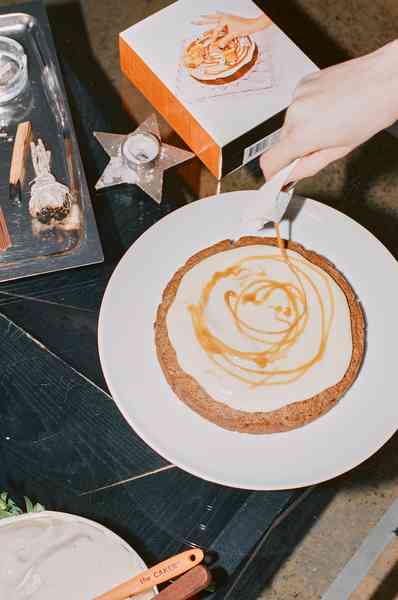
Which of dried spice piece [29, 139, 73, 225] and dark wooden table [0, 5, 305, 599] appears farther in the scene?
dried spice piece [29, 139, 73, 225]

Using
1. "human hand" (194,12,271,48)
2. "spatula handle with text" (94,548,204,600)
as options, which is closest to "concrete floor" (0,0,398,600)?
"human hand" (194,12,271,48)

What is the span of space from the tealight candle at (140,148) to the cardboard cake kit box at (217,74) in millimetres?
64

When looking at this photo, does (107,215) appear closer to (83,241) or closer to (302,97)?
(83,241)

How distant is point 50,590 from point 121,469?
215 mm

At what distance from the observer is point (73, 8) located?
64.9 inches

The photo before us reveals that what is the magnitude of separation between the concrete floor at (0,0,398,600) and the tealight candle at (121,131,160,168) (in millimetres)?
86

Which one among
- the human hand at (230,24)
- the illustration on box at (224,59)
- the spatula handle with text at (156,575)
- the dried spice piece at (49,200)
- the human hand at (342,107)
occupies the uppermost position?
the human hand at (342,107)

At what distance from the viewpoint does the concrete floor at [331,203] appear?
1451 millimetres

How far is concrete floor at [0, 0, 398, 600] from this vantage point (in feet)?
4.76

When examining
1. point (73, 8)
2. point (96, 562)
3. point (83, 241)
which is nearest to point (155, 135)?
point (83, 241)

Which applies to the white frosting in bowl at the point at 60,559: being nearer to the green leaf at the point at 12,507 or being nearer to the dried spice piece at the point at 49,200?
the green leaf at the point at 12,507

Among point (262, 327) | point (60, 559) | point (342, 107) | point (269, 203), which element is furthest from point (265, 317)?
point (60, 559)

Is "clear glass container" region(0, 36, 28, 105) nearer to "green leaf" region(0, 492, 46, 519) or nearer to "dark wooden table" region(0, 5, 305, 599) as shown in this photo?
"dark wooden table" region(0, 5, 305, 599)

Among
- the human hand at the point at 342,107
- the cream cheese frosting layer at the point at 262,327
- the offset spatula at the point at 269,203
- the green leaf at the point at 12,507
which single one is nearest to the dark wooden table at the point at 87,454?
the green leaf at the point at 12,507
